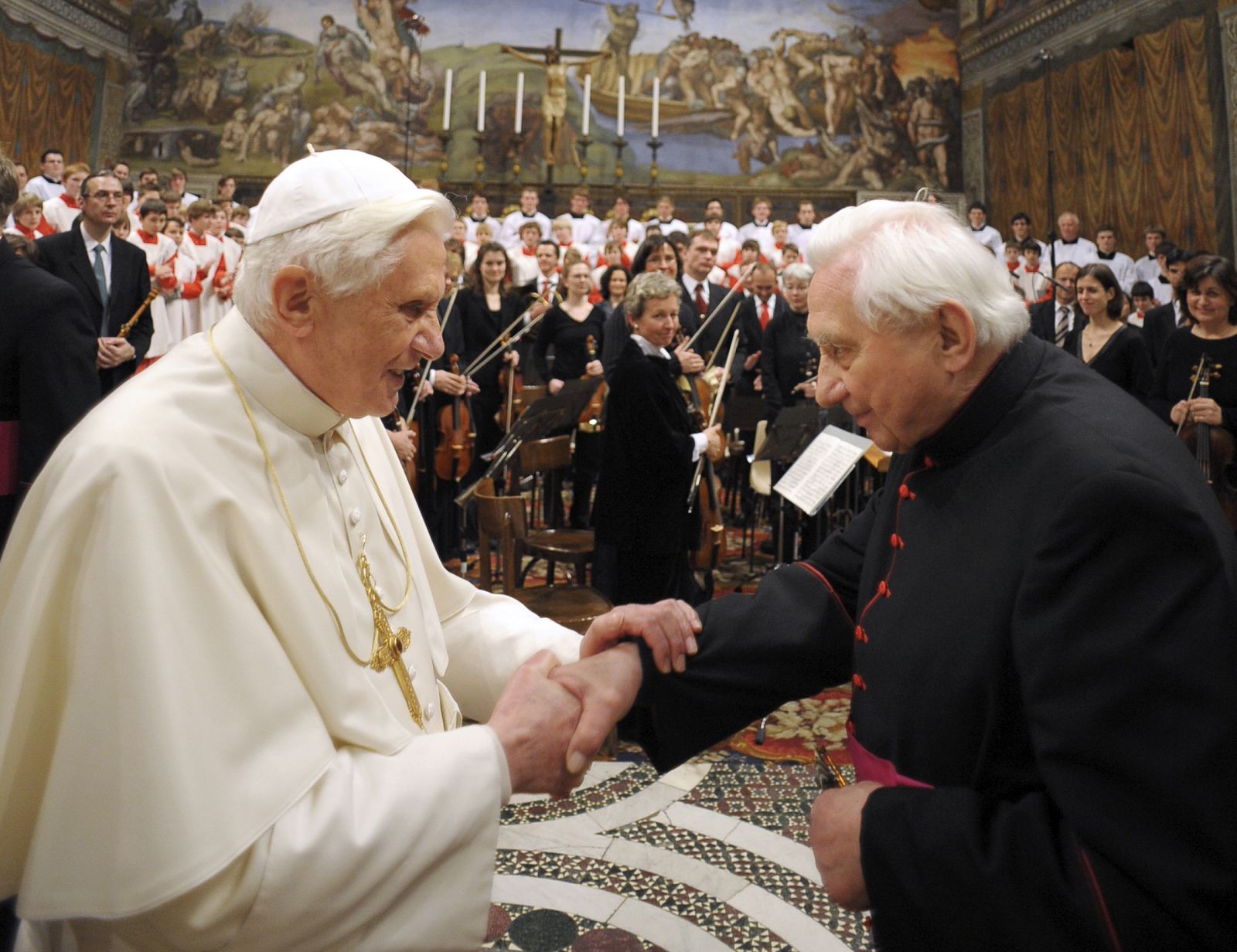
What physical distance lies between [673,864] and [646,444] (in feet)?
6.94

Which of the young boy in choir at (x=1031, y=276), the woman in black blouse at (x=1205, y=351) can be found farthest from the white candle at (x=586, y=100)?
the woman in black blouse at (x=1205, y=351)

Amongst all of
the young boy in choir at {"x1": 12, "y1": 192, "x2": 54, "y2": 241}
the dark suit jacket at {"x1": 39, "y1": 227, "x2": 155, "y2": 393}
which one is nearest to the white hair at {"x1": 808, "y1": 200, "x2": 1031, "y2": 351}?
the dark suit jacket at {"x1": 39, "y1": 227, "x2": 155, "y2": 393}

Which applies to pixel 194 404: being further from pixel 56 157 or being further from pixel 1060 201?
pixel 1060 201

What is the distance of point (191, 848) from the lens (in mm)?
1395

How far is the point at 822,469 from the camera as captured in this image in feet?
13.7

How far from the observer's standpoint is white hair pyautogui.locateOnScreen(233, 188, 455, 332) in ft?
5.75

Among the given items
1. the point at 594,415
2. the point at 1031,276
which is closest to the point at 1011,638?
the point at 594,415

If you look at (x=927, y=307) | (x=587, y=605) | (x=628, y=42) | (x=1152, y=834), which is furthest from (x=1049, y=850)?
(x=628, y=42)

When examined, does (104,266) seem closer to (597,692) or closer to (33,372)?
(33,372)

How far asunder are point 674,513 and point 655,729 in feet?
9.52

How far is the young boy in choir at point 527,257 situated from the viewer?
11867mm

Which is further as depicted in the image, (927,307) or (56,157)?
A: (56,157)

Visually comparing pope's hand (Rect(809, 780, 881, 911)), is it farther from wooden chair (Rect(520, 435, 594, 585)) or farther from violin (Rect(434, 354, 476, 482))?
violin (Rect(434, 354, 476, 482))

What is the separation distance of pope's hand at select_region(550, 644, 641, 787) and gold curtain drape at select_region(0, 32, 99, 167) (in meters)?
15.3
